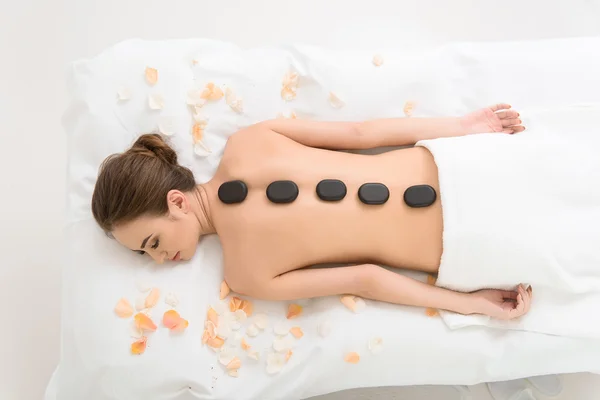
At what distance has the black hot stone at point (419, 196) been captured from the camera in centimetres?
118

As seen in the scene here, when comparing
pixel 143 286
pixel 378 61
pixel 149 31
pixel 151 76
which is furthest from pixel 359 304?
pixel 149 31

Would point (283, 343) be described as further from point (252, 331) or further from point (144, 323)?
point (144, 323)

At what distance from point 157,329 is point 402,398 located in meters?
0.65

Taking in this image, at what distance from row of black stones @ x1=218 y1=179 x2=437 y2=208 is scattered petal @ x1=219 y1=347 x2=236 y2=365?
0.33 metres

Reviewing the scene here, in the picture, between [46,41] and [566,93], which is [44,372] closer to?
[46,41]

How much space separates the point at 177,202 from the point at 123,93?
318 mm

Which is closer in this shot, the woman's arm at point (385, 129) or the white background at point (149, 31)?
the woman's arm at point (385, 129)

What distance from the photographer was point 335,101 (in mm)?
1349

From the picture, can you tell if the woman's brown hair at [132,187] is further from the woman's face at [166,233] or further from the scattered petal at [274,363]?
the scattered petal at [274,363]

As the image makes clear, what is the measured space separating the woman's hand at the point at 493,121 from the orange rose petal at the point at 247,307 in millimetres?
641

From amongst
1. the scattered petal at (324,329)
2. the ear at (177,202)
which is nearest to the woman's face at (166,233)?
the ear at (177,202)

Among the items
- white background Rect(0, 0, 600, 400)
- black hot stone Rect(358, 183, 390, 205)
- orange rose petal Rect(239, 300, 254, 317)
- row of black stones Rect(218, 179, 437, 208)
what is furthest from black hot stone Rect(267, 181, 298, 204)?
white background Rect(0, 0, 600, 400)

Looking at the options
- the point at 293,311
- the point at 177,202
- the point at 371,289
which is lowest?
the point at 293,311

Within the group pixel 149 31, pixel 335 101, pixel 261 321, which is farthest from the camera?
pixel 149 31
